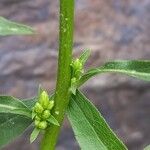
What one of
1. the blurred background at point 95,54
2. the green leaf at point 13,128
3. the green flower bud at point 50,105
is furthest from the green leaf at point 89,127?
the blurred background at point 95,54

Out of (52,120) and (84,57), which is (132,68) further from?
(52,120)

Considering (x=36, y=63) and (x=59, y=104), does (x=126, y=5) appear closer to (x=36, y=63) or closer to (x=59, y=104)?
(x=36, y=63)

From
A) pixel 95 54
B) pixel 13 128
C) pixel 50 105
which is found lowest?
pixel 95 54

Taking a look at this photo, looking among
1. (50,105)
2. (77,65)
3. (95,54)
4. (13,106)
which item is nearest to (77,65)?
(77,65)

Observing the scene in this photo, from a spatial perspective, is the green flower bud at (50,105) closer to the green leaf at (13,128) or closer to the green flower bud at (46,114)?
the green flower bud at (46,114)

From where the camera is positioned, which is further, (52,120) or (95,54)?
(95,54)

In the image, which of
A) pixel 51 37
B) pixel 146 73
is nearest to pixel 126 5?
pixel 51 37

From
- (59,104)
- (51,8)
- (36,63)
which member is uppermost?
(59,104)
